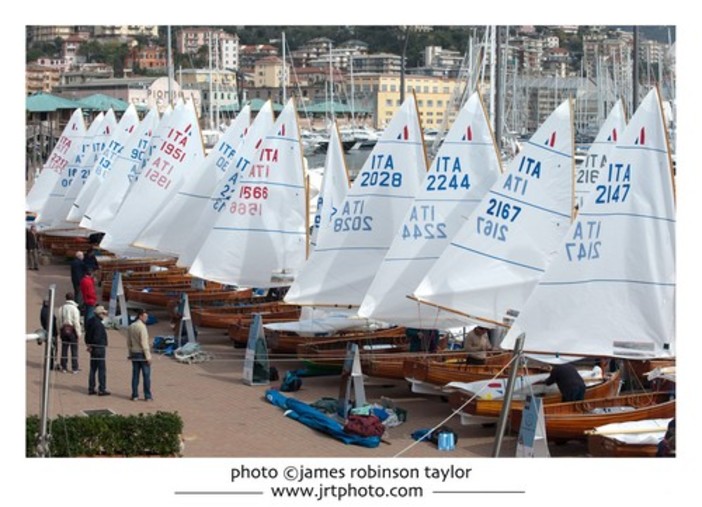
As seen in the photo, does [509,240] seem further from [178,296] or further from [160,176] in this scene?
[160,176]

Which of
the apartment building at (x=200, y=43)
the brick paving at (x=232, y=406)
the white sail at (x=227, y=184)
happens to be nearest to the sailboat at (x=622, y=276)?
the brick paving at (x=232, y=406)

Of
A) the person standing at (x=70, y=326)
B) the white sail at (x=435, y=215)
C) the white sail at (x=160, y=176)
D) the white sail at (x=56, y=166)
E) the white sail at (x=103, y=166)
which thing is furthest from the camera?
the white sail at (x=56, y=166)

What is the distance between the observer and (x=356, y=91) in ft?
350

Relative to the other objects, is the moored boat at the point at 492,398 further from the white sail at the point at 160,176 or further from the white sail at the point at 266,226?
the white sail at the point at 160,176

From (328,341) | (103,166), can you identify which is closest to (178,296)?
(328,341)

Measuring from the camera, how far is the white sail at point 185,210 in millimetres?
26047

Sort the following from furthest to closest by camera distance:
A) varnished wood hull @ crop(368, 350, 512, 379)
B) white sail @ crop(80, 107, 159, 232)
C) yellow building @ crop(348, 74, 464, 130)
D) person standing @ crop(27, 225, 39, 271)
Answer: yellow building @ crop(348, 74, 464, 130) → white sail @ crop(80, 107, 159, 232) → person standing @ crop(27, 225, 39, 271) → varnished wood hull @ crop(368, 350, 512, 379)

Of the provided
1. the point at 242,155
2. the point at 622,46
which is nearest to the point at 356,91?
the point at 622,46

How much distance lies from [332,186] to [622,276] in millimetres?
7768

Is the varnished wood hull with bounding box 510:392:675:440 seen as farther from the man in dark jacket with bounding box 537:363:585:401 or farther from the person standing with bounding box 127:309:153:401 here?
the person standing with bounding box 127:309:153:401

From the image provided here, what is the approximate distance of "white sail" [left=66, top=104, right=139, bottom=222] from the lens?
32688mm

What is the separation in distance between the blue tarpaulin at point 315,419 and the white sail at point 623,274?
2.06 m

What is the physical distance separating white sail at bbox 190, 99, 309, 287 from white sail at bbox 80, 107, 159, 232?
7.83 metres

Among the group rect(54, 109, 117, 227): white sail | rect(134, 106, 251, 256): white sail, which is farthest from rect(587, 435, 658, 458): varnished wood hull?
rect(54, 109, 117, 227): white sail
